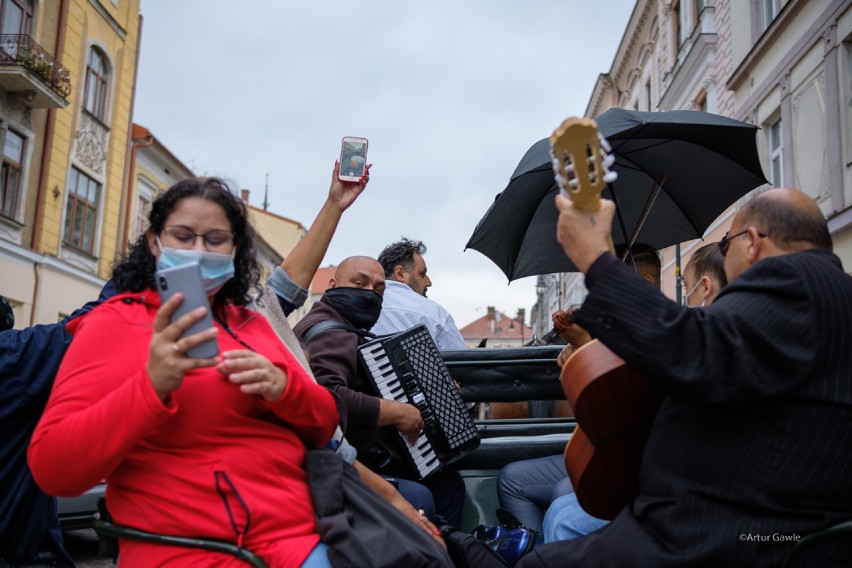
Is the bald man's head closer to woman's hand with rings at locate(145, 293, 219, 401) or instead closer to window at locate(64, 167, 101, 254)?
woman's hand with rings at locate(145, 293, 219, 401)

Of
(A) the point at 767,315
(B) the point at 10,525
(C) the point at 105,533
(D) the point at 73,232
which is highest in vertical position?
(D) the point at 73,232

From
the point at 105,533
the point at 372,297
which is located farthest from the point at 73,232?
the point at 105,533

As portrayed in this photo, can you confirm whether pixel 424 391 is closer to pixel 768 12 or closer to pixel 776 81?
pixel 776 81

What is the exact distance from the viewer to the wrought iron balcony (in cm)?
1606

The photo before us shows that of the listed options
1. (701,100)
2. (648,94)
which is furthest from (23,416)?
(648,94)

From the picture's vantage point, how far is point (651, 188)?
516 cm

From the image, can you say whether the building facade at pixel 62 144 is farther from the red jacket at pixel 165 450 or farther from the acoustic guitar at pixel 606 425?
the acoustic guitar at pixel 606 425

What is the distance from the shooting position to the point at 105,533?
2.01 metres

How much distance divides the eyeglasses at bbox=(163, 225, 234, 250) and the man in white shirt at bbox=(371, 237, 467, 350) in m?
2.47

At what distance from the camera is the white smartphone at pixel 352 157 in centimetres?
336

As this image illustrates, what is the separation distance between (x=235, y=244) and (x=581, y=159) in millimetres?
1175

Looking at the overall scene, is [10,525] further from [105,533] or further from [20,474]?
[105,533]

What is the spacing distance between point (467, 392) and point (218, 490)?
2.06 m

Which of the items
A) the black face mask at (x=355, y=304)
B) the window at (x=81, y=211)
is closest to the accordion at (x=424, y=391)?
the black face mask at (x=355, y=304)
